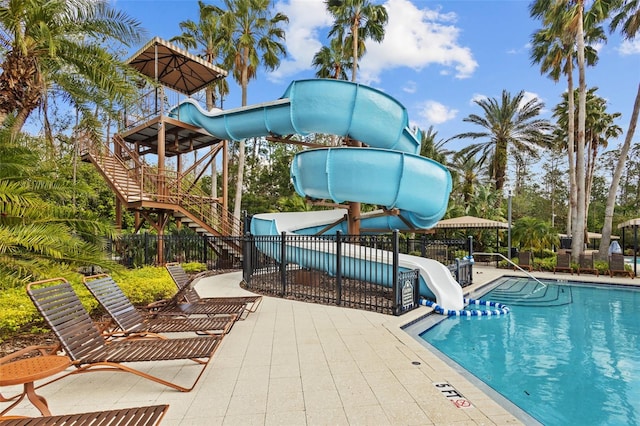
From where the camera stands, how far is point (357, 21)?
24156 millimetres

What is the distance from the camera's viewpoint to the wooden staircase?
14.5 m

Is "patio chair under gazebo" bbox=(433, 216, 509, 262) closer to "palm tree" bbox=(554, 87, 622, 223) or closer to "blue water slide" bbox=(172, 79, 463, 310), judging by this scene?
"blue water slide" bbox=(172, 79, 463, 310)

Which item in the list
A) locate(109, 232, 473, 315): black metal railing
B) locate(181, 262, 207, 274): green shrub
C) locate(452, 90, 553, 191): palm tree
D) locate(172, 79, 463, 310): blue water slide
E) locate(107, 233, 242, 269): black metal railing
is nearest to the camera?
locate(109, 232, 473, 315): black metal railing

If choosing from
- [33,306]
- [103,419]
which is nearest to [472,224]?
[33,306]

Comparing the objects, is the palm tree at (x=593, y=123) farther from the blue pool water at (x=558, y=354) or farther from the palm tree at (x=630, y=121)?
the blue pool water at (x=558, y=354)

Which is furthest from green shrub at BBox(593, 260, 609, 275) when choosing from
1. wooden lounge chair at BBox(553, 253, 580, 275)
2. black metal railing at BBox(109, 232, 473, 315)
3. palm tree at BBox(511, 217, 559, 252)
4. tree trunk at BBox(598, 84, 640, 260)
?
black metal railing at BBox(109, 232, 473, 315)

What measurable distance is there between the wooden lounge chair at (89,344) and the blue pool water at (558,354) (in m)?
3.74

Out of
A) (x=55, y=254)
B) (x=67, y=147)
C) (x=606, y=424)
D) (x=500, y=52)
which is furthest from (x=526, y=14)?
(x=67, y=147)

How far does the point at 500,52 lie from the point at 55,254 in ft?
51.7

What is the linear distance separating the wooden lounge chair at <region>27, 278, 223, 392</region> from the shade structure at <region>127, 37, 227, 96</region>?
509 inches

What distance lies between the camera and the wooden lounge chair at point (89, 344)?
346 cm

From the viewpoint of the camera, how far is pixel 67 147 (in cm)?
2378

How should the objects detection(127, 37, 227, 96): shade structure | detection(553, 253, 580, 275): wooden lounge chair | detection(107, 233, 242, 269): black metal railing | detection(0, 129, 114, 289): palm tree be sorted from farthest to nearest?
detection(553, 253, 580, 275): wooden lounge chair < detection(127, 37, 227, 96): shade structure < detection(107, 233, 242, 269): black metal railing < detection(0, 129, 114, 289): palm tree

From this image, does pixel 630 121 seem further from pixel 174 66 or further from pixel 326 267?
pixel 174 66
